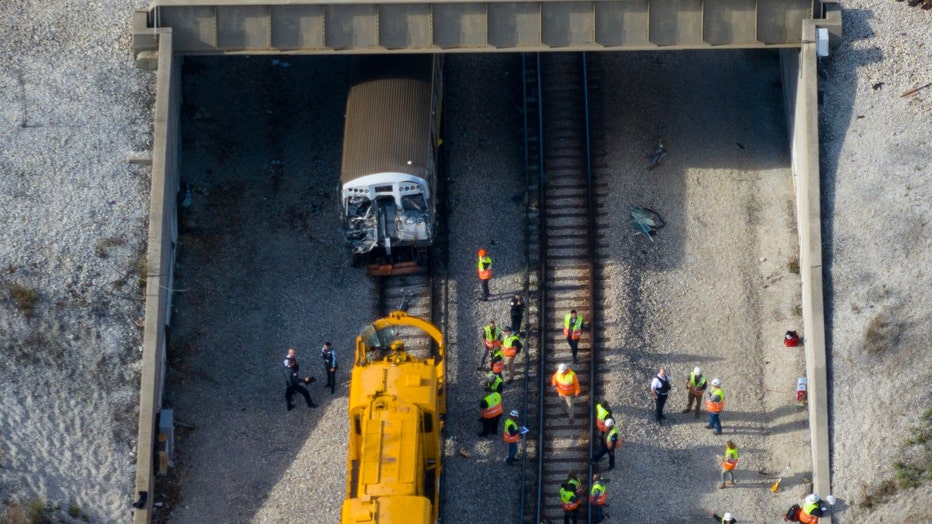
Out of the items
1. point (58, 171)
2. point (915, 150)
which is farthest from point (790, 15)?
point (58, 171)

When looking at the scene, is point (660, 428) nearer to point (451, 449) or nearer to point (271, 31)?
point (451, 449)

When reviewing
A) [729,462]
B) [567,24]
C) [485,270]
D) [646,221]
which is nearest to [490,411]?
[485,270]

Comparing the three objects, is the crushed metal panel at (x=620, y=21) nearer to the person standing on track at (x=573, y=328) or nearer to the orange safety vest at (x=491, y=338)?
the person standing on track at (x=573, y=328)

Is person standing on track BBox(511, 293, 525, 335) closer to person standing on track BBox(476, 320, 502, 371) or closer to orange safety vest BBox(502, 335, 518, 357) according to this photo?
person standing on track BBox(476, 320, 502, 371)

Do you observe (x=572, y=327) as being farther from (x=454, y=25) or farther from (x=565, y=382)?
(x=454, y=25)

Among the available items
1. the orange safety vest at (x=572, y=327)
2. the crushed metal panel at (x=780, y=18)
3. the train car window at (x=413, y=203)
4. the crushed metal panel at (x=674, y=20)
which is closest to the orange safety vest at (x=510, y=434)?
the orange safety vest at (x=572, y=327)
